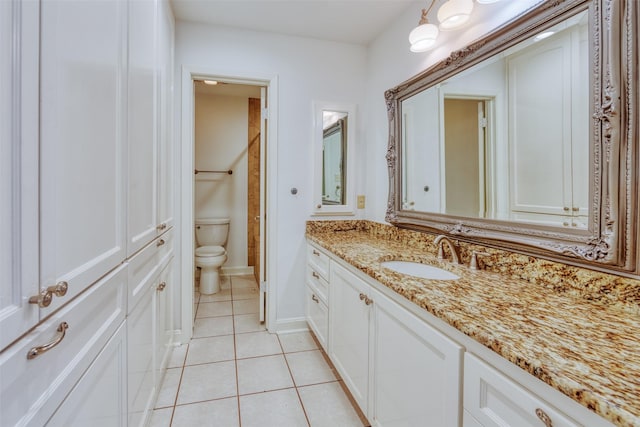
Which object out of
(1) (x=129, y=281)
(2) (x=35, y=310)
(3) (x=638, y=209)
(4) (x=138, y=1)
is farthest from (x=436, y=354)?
(4) (x=138, y=1)

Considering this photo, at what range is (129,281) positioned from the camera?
1149 millimetres

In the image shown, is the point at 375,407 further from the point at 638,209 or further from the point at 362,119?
the point at 362,119

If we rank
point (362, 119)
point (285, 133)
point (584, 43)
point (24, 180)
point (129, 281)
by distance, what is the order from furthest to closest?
point (362, 119) < point (285, 133) < point (129, 281) < point (584, 43) < point (24, 180)

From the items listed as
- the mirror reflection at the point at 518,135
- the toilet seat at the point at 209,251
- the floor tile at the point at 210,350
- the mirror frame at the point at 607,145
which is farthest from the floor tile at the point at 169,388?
the mirror frame at the point at 607,145

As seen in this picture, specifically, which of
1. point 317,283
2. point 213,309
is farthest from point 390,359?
point 213,309

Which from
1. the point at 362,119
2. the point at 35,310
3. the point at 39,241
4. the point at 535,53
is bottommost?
the point at 35,310

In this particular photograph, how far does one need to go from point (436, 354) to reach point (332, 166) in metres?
1.84

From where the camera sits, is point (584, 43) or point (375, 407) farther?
point (375, 407)

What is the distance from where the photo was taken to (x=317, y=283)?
2223mm

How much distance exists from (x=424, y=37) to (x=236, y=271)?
342 cm

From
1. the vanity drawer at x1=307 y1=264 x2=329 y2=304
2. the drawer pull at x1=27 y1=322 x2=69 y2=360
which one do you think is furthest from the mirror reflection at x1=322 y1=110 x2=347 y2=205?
the drawer pull at x1=27 y1=322 x2=69 y2=360

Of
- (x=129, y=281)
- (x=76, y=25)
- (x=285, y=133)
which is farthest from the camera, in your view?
(x=285, y=133)

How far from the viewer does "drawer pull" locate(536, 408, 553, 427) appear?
1.98 ft

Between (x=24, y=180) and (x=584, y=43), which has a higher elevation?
(x=584, y=43)
